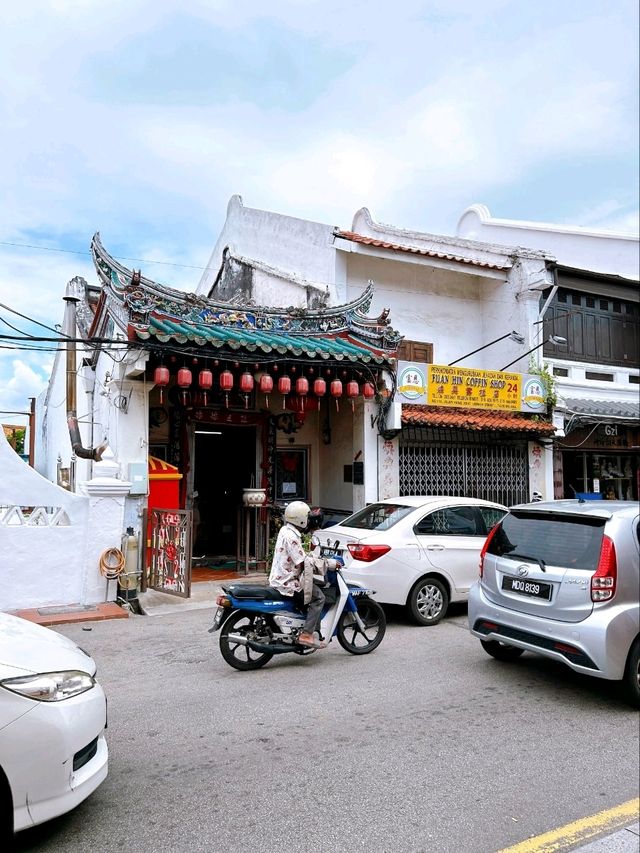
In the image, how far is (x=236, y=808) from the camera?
3299 mm

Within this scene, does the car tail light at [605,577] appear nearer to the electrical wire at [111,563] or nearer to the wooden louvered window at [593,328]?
the electrical wire at [111,563]

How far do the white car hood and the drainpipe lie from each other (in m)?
6.21

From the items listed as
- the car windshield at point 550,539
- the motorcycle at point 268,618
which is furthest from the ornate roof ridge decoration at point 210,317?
the car windshield at point 550,539

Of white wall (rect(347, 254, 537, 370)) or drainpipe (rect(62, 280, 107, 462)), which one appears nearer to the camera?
drainpipe (rect(62, 280, 107, 462))

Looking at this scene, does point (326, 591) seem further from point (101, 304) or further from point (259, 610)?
point (101, 304)

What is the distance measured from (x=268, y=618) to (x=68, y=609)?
375 centimetres

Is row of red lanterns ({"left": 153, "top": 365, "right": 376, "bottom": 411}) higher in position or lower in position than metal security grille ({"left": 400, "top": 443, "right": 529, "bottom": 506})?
higher

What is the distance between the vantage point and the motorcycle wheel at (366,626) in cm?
609

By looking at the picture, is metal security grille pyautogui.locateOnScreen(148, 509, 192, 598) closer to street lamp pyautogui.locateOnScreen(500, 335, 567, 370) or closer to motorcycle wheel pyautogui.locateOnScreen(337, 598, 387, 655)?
motorcycle wheel pyautogui.locateOnScreen(337, 598, 387, 655)

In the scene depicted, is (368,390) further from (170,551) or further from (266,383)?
(170,551)

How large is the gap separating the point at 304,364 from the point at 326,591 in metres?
5.41

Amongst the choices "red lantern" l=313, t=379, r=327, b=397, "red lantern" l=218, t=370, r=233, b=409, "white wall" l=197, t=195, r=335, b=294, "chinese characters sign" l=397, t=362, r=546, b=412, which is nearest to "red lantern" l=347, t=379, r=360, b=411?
"red lantern" l=313, t=379, r=327, b=397

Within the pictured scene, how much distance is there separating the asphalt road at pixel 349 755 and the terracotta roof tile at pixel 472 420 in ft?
19.1

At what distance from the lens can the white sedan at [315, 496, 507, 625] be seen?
7.15 m
